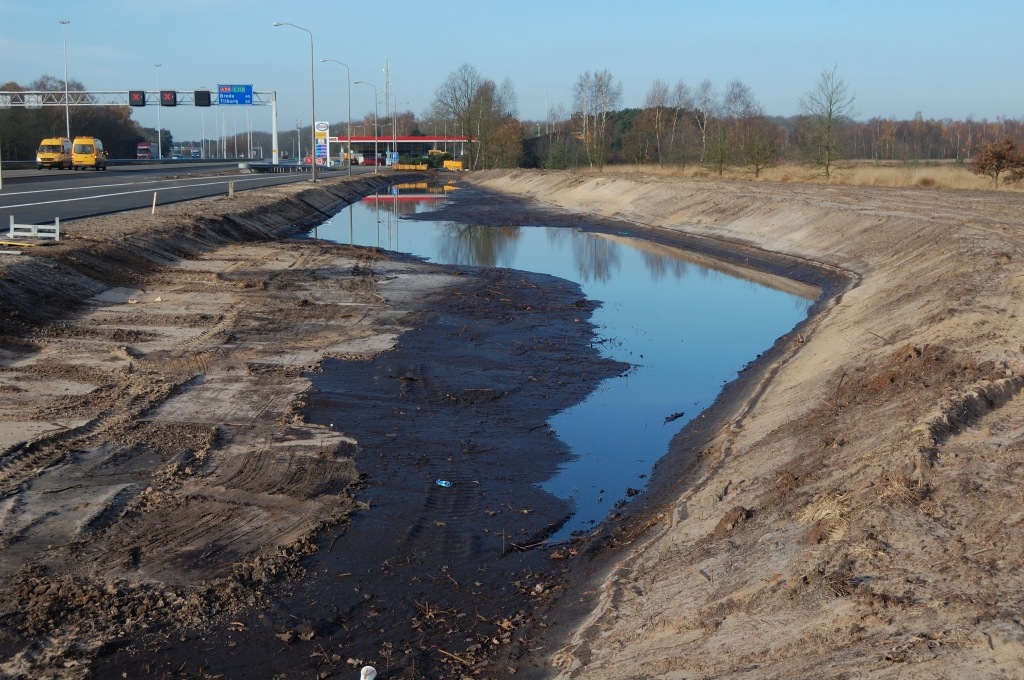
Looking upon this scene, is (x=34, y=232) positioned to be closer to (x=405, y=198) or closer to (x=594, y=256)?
(x=594, y=256)

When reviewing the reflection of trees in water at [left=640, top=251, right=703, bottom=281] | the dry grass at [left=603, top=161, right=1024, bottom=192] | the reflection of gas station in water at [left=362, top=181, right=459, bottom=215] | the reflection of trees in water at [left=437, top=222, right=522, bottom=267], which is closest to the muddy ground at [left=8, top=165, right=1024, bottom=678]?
the reflection of trees in water at [left=640, top=251, right=703, bottom=281]

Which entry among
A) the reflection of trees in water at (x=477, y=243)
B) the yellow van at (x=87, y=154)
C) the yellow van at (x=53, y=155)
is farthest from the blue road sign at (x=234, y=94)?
the reflection of trees in water at (x=477, y=243)

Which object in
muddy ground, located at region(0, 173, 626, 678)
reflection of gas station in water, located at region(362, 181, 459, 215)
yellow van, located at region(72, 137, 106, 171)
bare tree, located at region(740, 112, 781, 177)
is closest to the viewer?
muddy ground, located at region(0, 173, 626, 678)

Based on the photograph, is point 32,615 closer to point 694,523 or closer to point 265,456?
point 265,456

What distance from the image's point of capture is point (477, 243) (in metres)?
33.3

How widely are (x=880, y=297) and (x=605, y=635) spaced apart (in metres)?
13.3

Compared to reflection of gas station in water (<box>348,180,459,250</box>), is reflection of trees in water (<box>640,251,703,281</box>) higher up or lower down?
lower down

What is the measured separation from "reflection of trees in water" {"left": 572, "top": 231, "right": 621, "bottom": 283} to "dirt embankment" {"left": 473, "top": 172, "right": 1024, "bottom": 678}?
1174 centimetres

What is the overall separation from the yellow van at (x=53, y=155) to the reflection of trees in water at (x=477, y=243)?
38270mm

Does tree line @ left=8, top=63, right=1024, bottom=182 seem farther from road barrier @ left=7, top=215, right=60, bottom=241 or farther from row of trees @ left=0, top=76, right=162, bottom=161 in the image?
road barrier @ left=7, top=215, right=60, bottom=241

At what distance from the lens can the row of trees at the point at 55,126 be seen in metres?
78.9

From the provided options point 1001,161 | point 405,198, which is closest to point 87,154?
point 405,198

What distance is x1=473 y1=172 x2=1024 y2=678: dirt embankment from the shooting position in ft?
15.7

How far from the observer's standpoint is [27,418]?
9.72m
